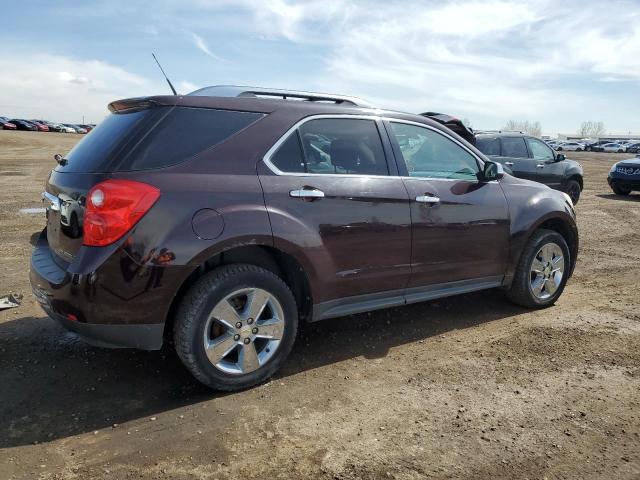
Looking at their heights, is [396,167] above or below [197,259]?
above

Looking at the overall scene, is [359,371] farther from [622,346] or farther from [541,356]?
[622,346]

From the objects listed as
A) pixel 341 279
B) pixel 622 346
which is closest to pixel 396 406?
pixel 341 279

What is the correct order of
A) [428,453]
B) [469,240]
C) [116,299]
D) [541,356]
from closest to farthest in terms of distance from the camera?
[428,453]
[116,299]
[541,356]
[469,240]

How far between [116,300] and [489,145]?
10.2 metres

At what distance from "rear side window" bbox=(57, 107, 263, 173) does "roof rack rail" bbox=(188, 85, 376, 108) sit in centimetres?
30

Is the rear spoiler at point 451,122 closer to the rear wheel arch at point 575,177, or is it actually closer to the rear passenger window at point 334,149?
the rear wheel arch at point 575,177

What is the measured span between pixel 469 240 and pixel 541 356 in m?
1.05

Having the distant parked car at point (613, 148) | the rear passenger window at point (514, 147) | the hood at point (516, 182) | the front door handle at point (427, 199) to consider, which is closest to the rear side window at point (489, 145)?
the rear passenger window at point (514, 147)

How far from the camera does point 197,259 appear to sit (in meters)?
3.05

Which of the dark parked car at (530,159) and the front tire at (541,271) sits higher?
the dark parked car at (530,159)

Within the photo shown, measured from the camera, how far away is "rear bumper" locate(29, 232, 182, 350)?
2.93 metres

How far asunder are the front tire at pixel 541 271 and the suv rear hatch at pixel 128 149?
286cm

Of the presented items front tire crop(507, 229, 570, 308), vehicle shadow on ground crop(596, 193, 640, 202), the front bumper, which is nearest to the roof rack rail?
front tire crop(507, 229, 570, 308)

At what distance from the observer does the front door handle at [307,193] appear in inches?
134
